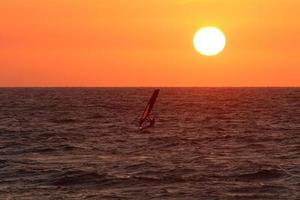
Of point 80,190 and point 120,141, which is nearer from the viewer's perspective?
point 80,190

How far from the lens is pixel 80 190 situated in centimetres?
3388

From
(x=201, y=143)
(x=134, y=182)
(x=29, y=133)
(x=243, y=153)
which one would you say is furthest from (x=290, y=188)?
(x=29, y=133)

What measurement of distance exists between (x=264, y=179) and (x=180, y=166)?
6.14 m

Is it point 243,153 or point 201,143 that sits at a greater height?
point 201,143

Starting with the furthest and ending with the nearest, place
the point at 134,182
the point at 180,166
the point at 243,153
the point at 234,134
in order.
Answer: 1. the point at 234,134
2. the point at 243,153
3. the point at 180,166
4. the point at 134,182

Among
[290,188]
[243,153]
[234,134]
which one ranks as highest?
[234,134]

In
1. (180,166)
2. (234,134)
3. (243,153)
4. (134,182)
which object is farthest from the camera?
(234,134)

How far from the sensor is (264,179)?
1453 inches

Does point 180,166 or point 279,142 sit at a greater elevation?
point 279,142

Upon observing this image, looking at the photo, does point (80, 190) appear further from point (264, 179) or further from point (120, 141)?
point (120, 141)

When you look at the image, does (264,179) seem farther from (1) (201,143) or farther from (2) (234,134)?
(2) (234,134)

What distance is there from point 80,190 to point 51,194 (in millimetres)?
1901

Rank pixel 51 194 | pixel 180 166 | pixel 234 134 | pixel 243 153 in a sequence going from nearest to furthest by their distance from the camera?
pixel 51 194 → pixel 180 166 → pixel 243 153 → pixel 234 134

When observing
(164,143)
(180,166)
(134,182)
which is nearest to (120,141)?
(164,143)
